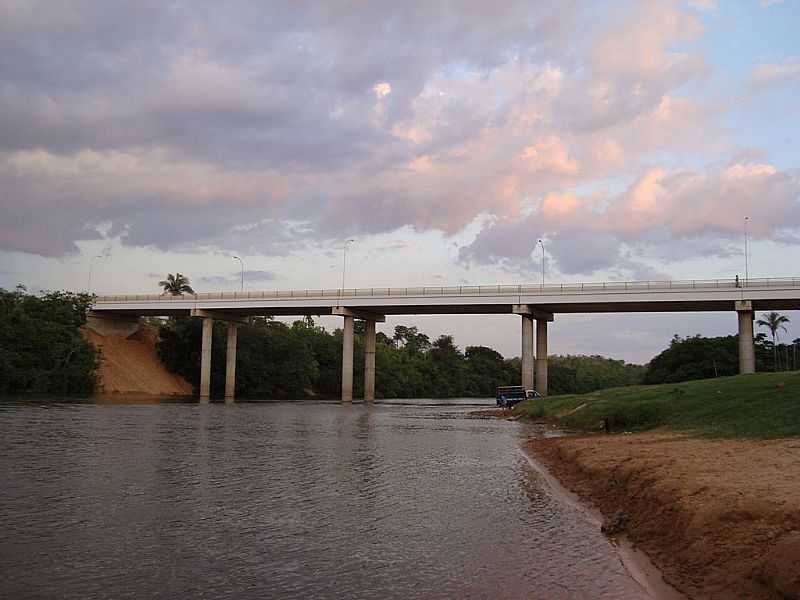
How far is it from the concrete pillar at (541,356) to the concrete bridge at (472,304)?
12cm

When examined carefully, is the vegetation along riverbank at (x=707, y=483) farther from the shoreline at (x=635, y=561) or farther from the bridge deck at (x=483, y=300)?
the bridge deck at (x=483, y=300)

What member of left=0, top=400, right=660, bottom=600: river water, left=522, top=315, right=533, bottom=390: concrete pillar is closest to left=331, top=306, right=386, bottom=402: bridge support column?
left=522, top=315, right=533, bottom=390: concrete pillar

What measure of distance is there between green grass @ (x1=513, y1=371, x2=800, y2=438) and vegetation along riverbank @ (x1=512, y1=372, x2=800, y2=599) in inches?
3.1

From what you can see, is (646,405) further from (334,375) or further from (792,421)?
(334,375)

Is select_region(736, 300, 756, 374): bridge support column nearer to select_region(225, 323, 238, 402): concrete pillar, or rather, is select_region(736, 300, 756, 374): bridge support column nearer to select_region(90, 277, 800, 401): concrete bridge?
select_region(90, 277, 800, 401): concrete bridge

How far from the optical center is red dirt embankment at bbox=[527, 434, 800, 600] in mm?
8742

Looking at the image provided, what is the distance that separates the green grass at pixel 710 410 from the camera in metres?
21.8

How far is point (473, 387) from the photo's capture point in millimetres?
164750

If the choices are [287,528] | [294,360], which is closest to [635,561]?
[287,528]

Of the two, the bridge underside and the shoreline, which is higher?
the bridge underside

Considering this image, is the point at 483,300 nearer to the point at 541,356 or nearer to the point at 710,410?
the point at 541,356

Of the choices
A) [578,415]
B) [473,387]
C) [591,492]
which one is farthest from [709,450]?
[473,387]

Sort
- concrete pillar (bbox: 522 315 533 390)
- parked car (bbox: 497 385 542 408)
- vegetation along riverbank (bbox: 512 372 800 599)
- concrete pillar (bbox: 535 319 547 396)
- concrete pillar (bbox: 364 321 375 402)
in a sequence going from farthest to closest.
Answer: concrete pillar (bbox: 364 321 375 402) → concrete pillar (bbox: 535 319 547 396) → concrete pillar (bbox: 522 315 533 390) → parked car (bbox: 497 385 542 408) → vegetation along riverbank (bbox: 512 372 800 599)

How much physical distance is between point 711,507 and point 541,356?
77573 mm
